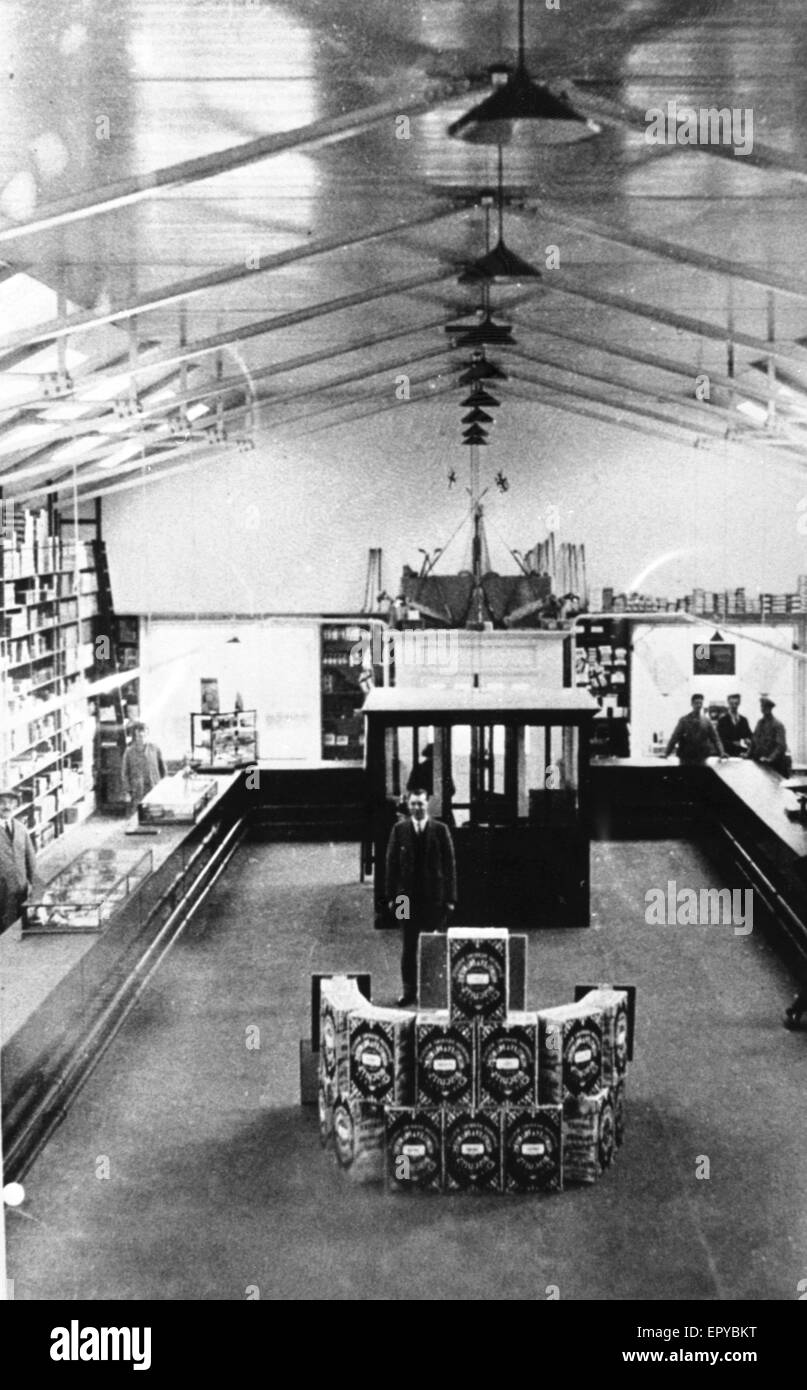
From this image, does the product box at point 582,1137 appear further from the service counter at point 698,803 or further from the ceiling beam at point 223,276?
the ceiling beam at point 223,276

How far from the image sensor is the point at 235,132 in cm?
735

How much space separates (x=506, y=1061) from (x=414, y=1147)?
53 cm

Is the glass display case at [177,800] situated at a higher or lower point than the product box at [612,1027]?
higher

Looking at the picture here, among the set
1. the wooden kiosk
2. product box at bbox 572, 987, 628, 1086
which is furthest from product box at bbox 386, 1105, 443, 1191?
the wooden kiosk

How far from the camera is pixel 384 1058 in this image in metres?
6.55

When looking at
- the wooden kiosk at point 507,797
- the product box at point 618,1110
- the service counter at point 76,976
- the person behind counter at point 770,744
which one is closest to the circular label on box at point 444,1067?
the product box at point 618,1110

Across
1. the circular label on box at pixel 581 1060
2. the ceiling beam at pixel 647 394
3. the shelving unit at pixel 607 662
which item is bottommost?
the circular label on box at pixel 581 1060

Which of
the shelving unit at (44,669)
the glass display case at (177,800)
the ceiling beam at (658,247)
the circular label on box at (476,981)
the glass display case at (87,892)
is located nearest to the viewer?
the circular label on box at (476,981)

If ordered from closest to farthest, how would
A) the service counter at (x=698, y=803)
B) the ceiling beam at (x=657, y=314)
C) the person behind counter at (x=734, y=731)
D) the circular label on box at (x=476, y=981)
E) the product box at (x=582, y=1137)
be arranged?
the circular label on box at (x=476, y=981)
the product box at (x=582, y=1137)
the ceiling beam at (x=657, y=314)
the service counter at (x=698, y=803)
the person behind counter at (x=734, y=731)

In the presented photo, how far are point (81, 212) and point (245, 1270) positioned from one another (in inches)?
198

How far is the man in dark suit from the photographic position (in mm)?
8938

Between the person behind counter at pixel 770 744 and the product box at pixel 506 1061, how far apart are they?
802 cm

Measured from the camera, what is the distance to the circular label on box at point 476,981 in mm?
6406

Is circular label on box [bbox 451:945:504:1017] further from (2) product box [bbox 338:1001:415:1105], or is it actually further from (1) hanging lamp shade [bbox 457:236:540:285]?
(1) hanging lamp shade [bbox 457:236:540:285]
